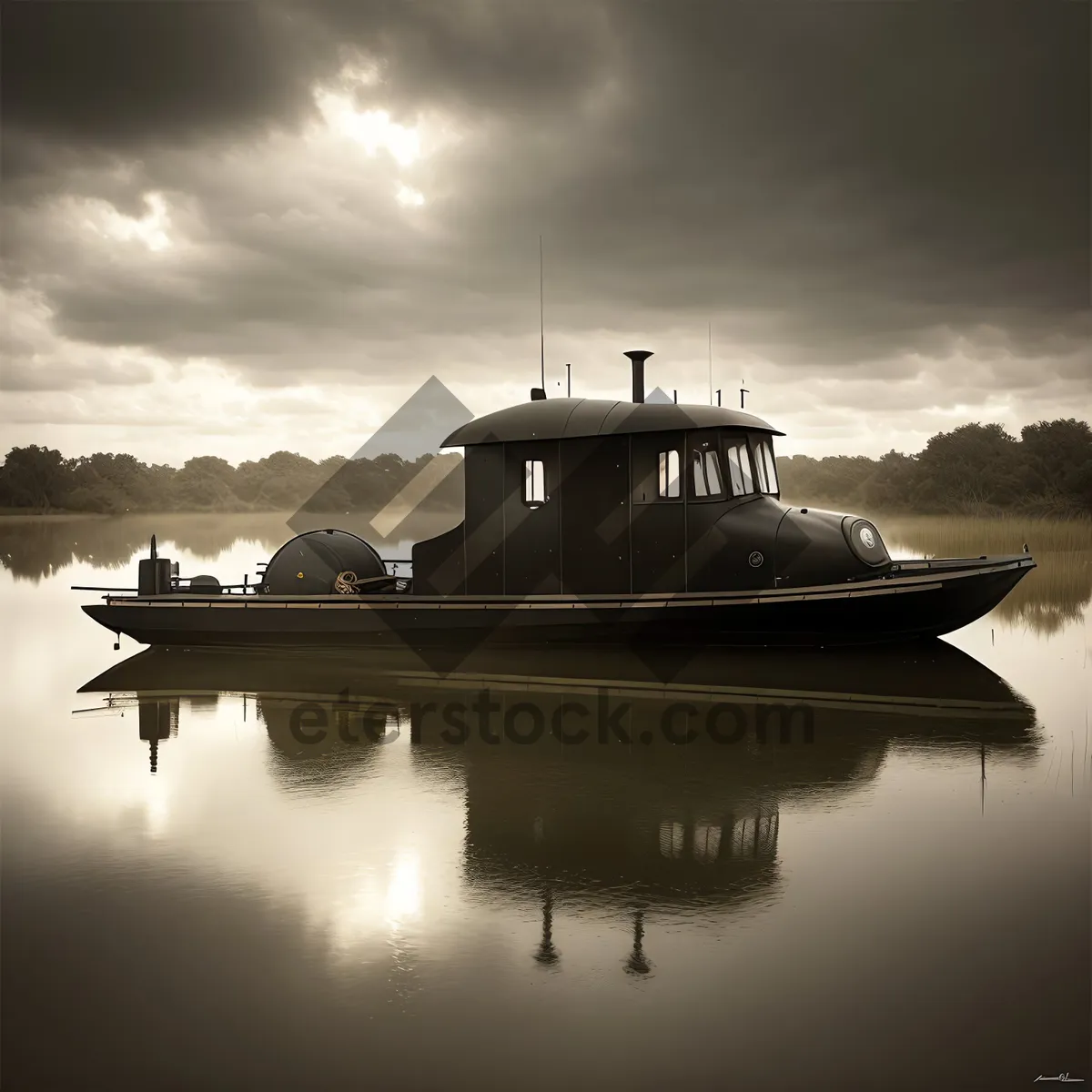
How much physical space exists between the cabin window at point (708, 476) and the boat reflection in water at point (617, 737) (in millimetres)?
2254

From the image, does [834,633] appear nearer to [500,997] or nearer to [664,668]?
[664,668]

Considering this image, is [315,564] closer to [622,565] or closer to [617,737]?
[622,565]

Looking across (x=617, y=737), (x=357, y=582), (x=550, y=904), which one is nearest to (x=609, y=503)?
(x=357, y=582)

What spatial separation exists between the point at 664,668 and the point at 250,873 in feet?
25.4

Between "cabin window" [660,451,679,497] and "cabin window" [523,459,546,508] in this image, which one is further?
"cabin window" [523,459,546,508]

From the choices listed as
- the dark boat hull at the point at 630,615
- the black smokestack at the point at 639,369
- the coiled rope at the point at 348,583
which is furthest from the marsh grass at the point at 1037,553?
the coiled rope at the point at 348,583

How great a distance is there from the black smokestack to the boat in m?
0.11

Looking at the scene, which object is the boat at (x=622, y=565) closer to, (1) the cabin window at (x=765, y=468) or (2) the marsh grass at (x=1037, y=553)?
(1) the cabin window at (x=765, y=468)

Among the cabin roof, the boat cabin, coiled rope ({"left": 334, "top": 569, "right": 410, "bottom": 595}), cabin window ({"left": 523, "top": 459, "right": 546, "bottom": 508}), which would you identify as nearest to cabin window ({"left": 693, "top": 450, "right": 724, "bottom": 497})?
the boat cabin

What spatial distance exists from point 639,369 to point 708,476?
260 centimetres

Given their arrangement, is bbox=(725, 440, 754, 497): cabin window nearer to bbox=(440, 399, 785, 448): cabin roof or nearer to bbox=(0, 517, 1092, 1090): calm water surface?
bbox=(440, 399, 785, 448): cabin roof

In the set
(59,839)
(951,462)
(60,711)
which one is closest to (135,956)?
(59,839)

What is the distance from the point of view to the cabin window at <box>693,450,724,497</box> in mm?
13703

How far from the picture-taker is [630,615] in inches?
533
